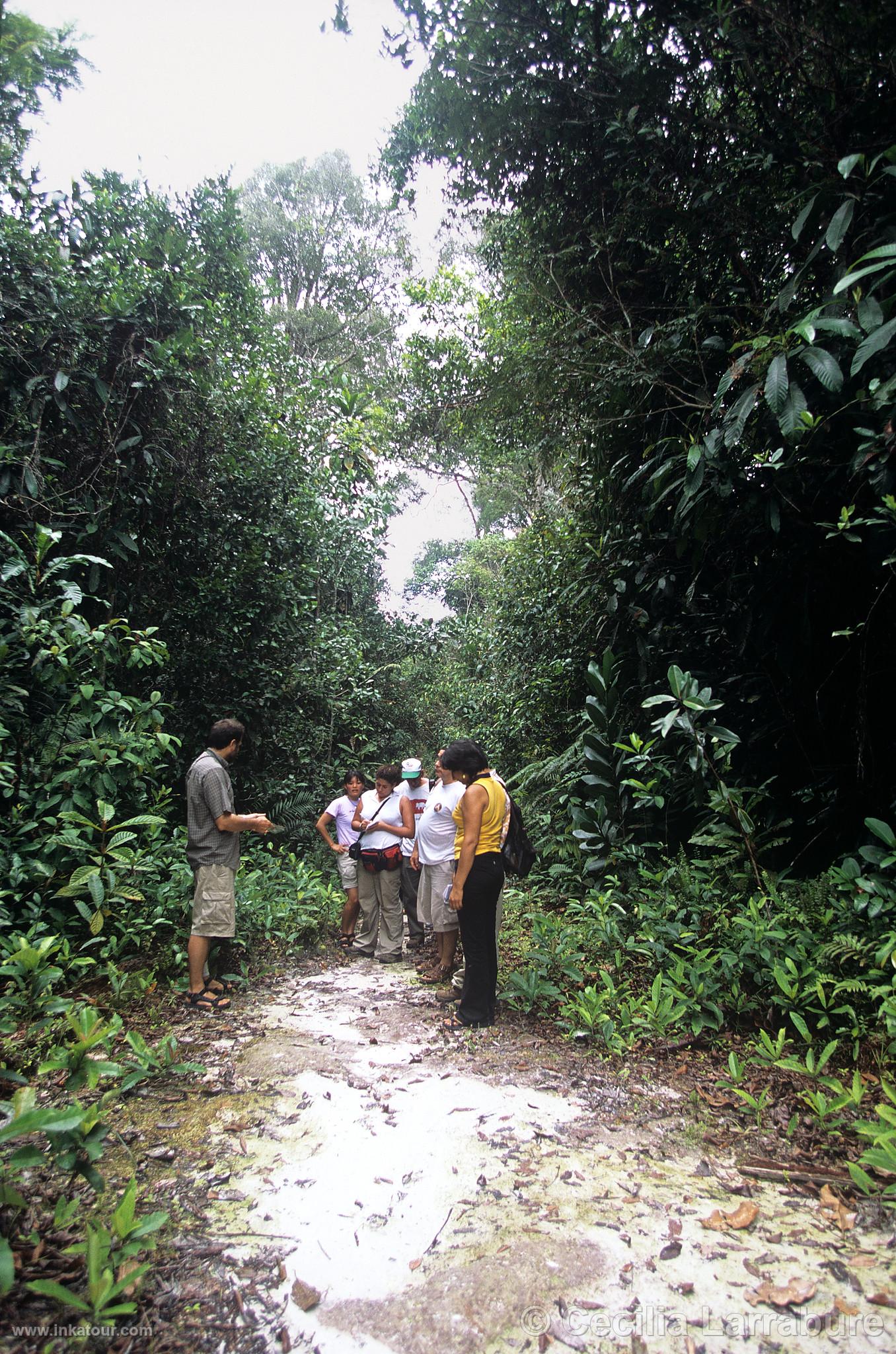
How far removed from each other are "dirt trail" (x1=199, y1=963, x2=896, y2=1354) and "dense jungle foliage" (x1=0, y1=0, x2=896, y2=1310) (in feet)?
1.66

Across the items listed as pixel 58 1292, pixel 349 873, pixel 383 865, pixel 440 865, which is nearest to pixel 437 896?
pixel 440 865

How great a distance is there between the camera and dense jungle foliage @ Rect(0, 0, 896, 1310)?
3916 mm

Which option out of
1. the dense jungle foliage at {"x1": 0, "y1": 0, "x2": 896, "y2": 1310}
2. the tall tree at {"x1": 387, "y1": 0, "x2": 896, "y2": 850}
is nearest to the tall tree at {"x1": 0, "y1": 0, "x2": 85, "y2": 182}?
the dense jungle foliage at {"x1": 0, "y1": 0, "x2": 896, "y2": 1310}

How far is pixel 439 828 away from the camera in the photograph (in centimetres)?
568

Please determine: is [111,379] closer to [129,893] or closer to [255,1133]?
[129,893]

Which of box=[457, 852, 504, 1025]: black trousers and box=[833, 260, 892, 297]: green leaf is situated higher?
box=[833, 260, 892, 297]: green leaf

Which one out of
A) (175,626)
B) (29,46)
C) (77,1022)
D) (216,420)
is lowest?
(77,1022)

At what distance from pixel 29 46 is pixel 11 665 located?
13492mm

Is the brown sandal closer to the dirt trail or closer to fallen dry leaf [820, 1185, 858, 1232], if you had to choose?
the dirt trail

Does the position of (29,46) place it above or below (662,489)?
above

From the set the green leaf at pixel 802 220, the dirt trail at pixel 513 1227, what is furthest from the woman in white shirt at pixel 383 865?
the green leaf at pixel 802 220

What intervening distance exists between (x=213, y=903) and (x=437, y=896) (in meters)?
1.74

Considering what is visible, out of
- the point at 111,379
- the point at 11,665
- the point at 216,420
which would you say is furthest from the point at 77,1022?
the point at 216,420

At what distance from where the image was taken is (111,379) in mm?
6148
